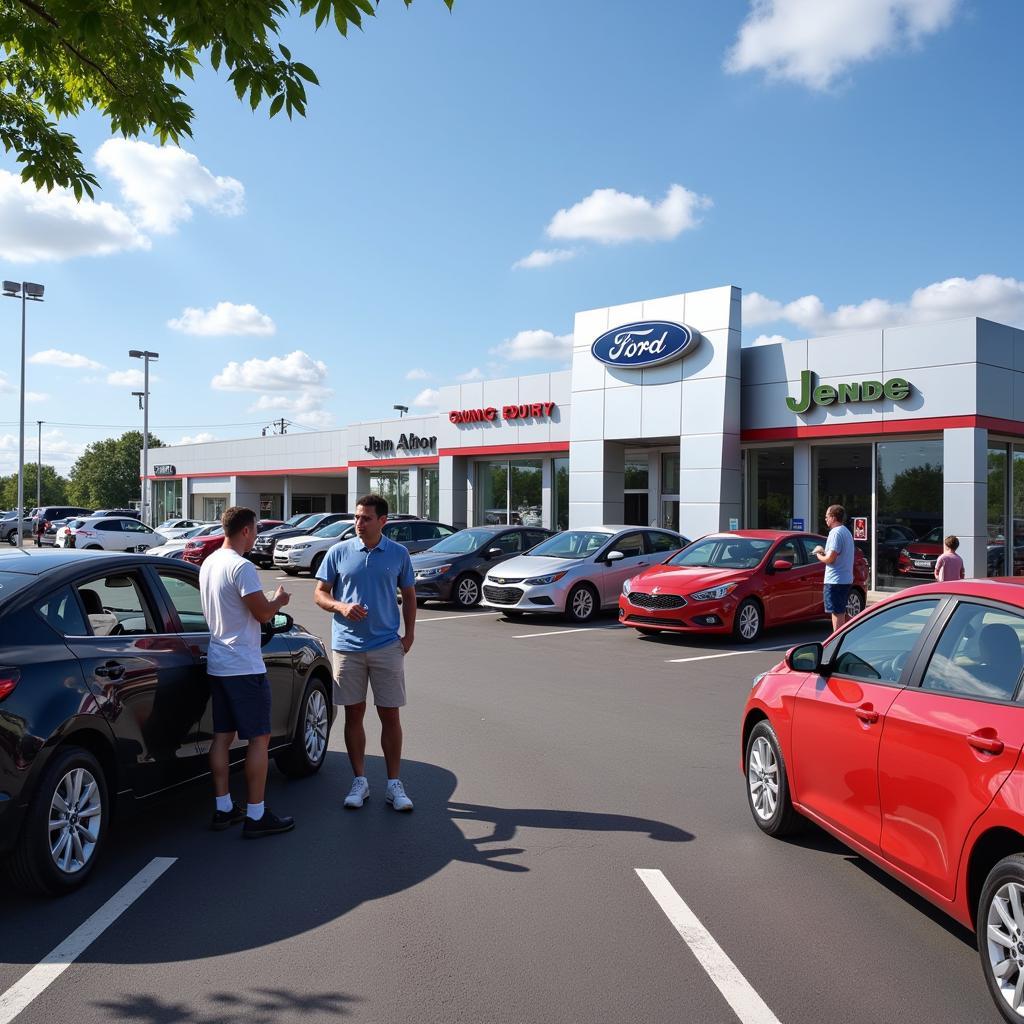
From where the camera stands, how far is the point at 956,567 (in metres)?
12.8

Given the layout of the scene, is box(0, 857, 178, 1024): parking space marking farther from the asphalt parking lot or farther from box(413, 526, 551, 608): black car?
box(413, 526, 551, 608): black car

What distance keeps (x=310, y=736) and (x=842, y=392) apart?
1724 cm

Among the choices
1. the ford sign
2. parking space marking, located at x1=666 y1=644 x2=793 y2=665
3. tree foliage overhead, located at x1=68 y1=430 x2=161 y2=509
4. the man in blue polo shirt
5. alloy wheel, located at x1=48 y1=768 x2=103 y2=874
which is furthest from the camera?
tree foliage overhead, located at x1=68 y1=430 x2=161 y2=509

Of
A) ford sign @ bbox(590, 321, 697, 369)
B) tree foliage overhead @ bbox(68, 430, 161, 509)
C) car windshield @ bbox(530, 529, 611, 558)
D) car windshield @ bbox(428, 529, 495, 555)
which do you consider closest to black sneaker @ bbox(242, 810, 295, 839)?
car windshield @ bbox(530, 529, 611, 558)

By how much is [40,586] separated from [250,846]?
1709 millimetres

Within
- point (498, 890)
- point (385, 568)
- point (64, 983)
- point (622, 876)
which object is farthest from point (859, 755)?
point (64, 983)

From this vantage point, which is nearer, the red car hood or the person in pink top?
the person in pink top

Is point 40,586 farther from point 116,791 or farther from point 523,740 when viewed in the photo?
point 523,740

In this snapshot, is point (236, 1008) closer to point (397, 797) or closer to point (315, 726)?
point (397, 797)

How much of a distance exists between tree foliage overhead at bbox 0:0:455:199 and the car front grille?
8450 mm

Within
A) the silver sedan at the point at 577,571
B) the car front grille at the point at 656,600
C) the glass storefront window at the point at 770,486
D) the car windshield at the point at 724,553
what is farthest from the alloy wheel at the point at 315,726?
the glass storefront window at the point at 770,486

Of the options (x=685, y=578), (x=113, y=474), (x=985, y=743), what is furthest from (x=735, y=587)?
(x=113, y=474)

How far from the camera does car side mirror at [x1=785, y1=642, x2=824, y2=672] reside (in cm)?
476

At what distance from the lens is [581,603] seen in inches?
607
